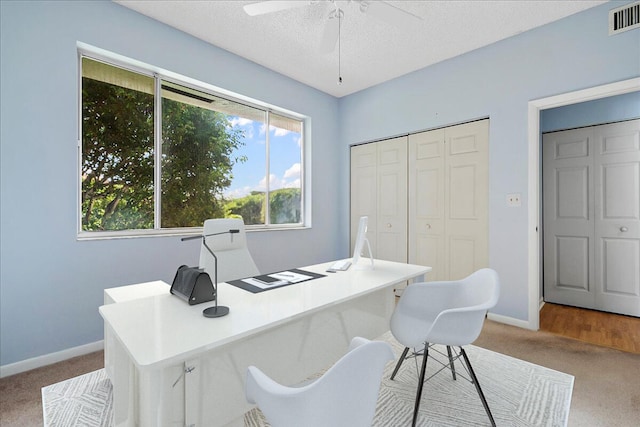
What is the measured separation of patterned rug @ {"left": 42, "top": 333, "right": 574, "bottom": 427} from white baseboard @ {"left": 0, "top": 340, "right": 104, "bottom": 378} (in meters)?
0.43

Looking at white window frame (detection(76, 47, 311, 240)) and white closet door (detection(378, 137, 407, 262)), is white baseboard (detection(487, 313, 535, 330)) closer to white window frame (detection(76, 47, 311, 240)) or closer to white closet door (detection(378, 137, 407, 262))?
white closet door (detection(378, 137, 407, 262))

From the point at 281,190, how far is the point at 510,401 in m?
3.35

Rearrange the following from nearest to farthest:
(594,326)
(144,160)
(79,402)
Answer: (79,402) → (144,160) → (594,326)

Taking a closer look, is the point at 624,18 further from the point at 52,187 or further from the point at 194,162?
the point at 52,187

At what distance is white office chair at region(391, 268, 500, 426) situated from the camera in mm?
1519

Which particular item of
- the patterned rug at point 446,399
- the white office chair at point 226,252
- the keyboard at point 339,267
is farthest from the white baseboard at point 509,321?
the white office chair at point 226,252

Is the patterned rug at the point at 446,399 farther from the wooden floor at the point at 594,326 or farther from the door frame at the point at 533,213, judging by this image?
the wooden floor at the point at 594,326

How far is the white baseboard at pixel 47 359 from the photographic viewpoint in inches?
85.2

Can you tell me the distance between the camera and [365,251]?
4496 millimetres

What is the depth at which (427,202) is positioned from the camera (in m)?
3.83

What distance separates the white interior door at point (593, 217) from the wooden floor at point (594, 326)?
180 mm

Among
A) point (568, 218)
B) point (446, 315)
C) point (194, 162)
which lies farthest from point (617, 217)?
point (194, 162)

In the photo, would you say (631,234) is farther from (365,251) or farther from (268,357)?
(268,357)

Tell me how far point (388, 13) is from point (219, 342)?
96.3 inches
